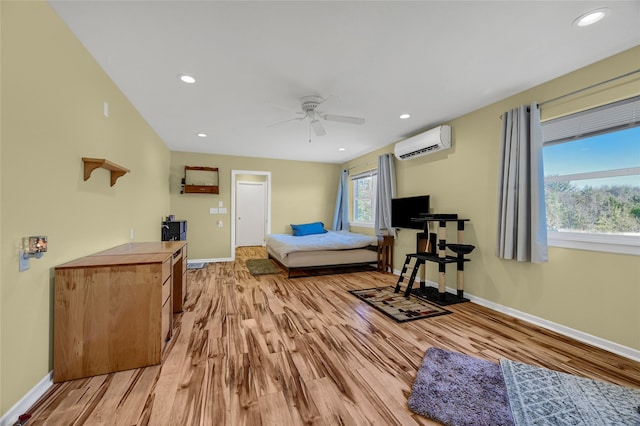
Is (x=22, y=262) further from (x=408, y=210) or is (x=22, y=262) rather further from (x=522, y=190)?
(x=408, y=210)

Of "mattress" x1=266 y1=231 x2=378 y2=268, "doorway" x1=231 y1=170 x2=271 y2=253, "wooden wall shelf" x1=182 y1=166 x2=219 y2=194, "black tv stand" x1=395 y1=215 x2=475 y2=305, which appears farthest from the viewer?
"doorway" x1=231 y1=170 x2=271 y2=253

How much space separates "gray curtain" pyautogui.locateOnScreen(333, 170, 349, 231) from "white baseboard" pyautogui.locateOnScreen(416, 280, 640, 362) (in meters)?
3.56

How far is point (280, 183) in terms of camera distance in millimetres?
6406

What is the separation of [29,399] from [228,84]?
2.78m

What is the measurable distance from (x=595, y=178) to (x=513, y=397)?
2.08 m

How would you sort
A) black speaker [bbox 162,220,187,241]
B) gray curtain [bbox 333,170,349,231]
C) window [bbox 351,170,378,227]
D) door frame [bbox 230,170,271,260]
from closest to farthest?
black speaker [bbox 162,220,187,241], window [bbox 351,170,378,227], door frame [bbox 230,170,271,260], gray curtain [bbox 333,170,349,231]

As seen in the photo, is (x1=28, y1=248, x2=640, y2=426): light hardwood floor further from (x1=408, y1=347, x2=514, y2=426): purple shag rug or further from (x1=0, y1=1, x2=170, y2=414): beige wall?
(x1=0, y1=1, x2=170, y2=414): beige wall

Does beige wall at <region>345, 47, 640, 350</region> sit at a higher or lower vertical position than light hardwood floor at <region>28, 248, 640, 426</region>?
higher

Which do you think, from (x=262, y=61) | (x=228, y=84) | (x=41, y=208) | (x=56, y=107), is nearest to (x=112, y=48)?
(x=56, y=107)

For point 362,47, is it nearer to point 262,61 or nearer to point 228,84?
point 262,61

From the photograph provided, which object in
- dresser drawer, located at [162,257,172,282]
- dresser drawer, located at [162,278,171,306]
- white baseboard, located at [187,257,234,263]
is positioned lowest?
white baseboard, located at [187,257,234,263]

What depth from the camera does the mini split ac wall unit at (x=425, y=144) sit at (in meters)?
3.61

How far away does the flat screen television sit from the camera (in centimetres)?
407

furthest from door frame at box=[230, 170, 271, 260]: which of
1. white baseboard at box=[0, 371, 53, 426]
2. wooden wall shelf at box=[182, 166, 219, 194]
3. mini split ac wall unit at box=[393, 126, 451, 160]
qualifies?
white baseboard at box=[0, 371, 53, 426]
